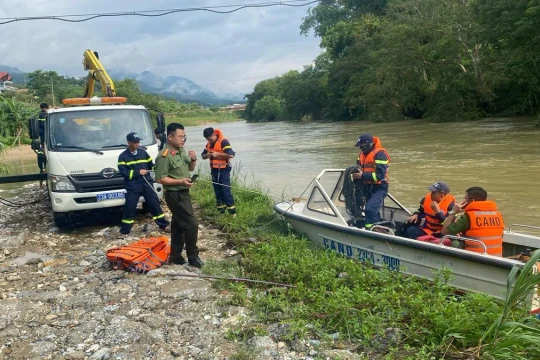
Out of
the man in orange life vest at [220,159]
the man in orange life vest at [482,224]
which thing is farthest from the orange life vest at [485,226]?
the man in orange life vest at [220,159]

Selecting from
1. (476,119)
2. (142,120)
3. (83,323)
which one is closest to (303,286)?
(83,323)

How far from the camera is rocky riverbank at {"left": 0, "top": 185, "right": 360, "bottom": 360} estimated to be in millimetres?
3889

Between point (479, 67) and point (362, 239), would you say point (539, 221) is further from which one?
point (479, 67)

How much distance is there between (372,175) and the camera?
→ 6723 mm

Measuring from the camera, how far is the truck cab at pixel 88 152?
7.54 m

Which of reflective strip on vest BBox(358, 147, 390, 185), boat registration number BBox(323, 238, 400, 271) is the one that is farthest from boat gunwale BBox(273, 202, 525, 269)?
reflective strip on vest BBox(358, 147, 390, 185)

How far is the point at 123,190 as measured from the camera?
25.5ft

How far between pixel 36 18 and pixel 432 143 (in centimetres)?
1673

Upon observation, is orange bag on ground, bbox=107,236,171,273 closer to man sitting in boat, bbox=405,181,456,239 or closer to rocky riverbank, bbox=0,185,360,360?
rocky riverbank, bbox=0,185,360,360

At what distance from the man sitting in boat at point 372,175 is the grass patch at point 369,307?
Result: 3.25 ft

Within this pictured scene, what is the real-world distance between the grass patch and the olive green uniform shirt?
1172 millimetres

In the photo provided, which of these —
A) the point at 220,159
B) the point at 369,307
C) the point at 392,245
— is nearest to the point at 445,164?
the point at 220,159

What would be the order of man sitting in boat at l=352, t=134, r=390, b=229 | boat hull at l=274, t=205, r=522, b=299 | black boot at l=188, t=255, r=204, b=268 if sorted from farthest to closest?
man sitting in boat at l=352, t=134, r=390, b=229 → black boot at l=188, t=255, r=204, b=268 → boat hull at l=274, t=205, r=522, b=299

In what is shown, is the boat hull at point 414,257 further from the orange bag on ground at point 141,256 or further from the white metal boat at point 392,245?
the orange bag on ground at point 141,256
